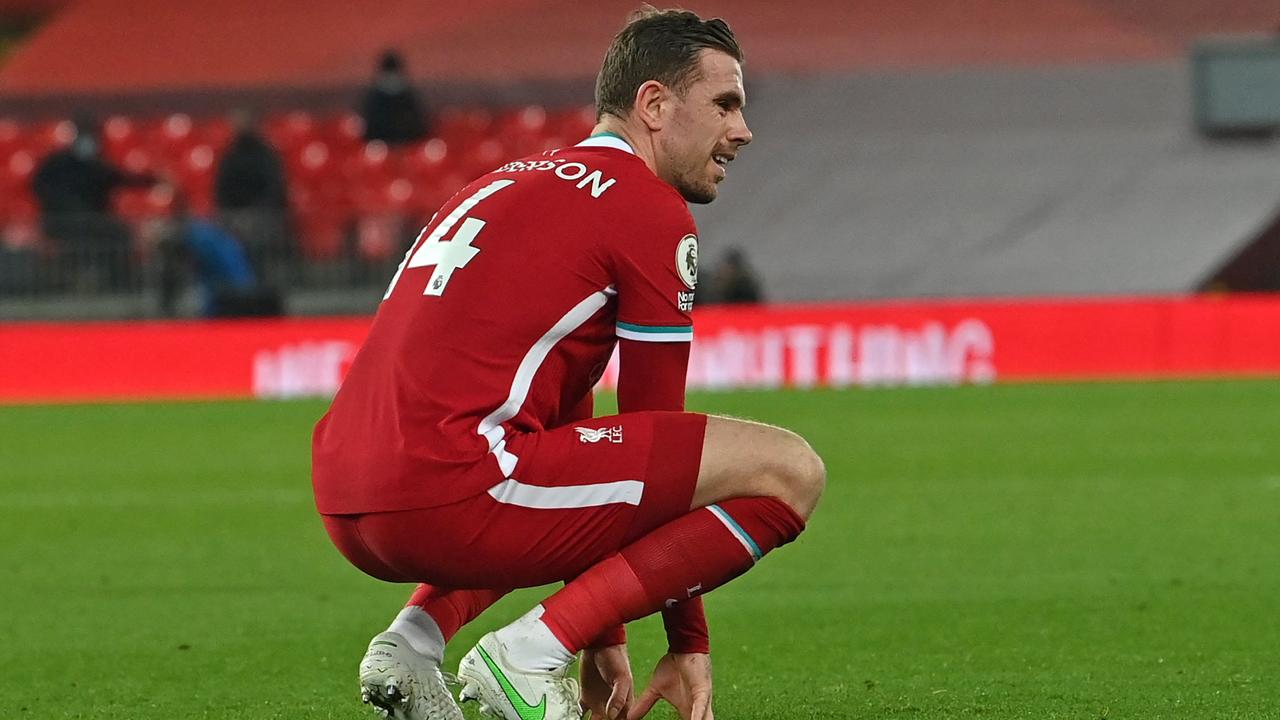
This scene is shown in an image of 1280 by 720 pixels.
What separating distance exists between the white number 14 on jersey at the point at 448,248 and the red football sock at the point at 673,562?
67 cm

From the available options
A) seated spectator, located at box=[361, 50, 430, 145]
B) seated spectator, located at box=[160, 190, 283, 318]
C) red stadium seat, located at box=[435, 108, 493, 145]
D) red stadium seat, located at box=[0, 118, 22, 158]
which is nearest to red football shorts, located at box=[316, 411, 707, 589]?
seated spectator, located at box=[160, 190, 283, 318]

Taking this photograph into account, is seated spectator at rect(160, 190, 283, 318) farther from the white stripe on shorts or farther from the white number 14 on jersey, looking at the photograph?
the white stripe on shorts

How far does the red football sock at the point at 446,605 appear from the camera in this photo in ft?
15.5

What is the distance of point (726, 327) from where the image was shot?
1756cm

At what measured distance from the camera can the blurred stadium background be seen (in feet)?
19.4

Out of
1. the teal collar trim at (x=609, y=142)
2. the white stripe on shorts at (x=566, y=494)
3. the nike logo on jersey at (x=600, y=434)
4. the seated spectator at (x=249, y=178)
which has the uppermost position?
the seated spectator at (x=249, y=178)

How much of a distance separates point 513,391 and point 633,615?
21.1 inches

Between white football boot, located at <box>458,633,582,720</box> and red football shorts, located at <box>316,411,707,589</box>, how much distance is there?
0.18m

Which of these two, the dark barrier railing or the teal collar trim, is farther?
the dark barrier railing

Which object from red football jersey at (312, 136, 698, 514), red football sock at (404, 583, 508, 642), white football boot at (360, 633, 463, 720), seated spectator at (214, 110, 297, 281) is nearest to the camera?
red football jersey at (312, 136, 698, 514)

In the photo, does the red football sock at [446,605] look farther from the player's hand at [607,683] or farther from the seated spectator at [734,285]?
the seated spectator at [734,285]

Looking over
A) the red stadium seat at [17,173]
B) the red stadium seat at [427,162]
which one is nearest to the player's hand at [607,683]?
the red stadium seat at [427,162]

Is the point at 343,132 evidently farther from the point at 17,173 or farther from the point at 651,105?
the point at 651,105

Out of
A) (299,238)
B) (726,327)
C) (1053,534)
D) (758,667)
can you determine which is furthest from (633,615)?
(299,238)
